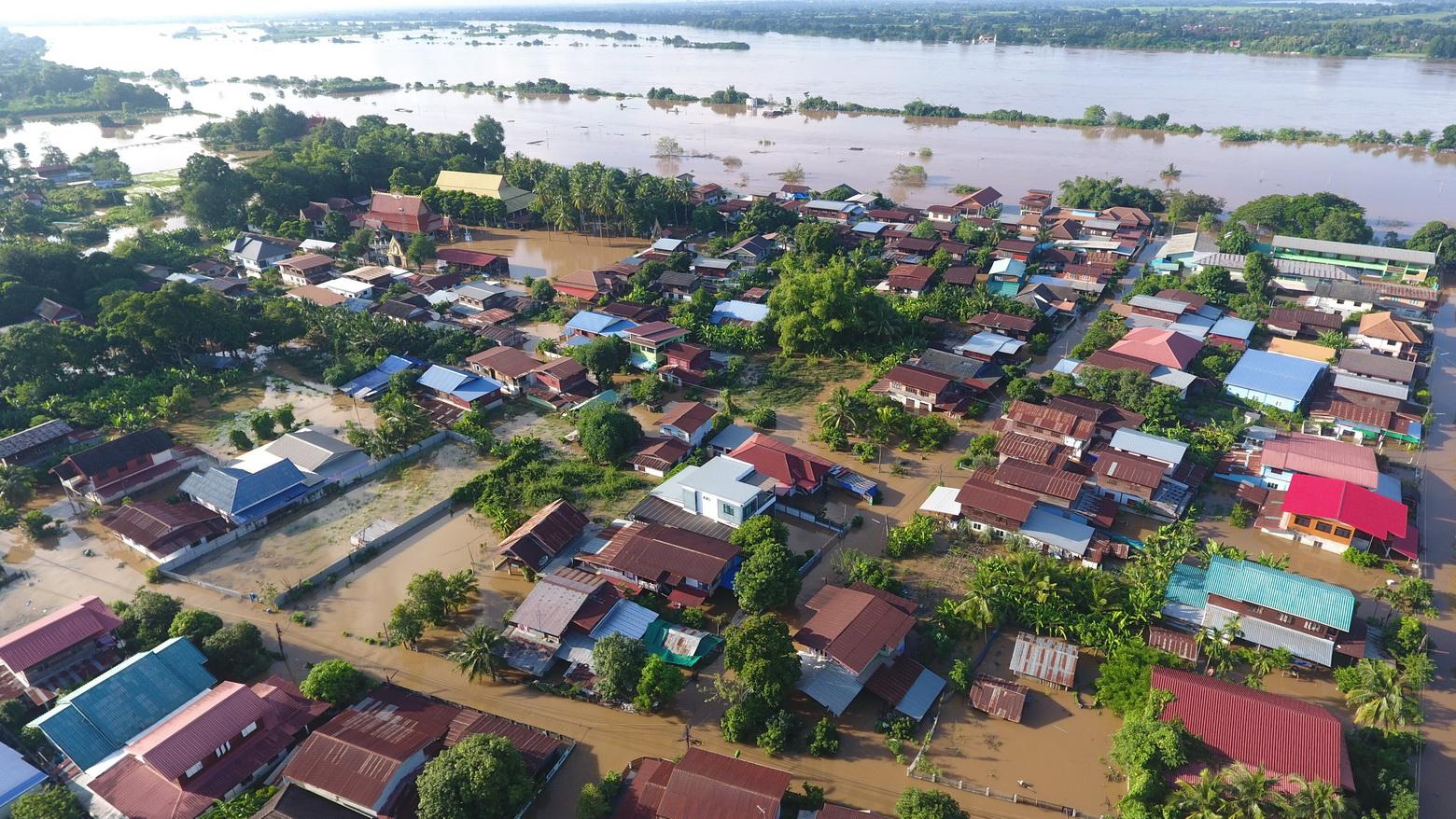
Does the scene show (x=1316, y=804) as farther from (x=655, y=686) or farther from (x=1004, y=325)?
(x=1004, y=325)

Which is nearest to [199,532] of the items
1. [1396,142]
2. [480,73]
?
[1396,142]

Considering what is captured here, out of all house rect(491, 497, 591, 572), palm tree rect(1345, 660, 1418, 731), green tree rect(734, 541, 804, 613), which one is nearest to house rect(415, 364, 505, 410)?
house rect(491, 497, 591, 572)

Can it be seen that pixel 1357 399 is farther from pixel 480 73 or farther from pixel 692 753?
pixel 480 73

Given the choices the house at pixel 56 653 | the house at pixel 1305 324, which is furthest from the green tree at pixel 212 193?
the house at pixel 1305 324

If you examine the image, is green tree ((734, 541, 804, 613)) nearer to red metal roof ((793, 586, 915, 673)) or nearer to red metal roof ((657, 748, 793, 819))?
red metal roof ((793, 586, 915, 673))

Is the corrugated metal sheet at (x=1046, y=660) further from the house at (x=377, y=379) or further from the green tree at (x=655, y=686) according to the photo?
the house at (x=377, y=379)
